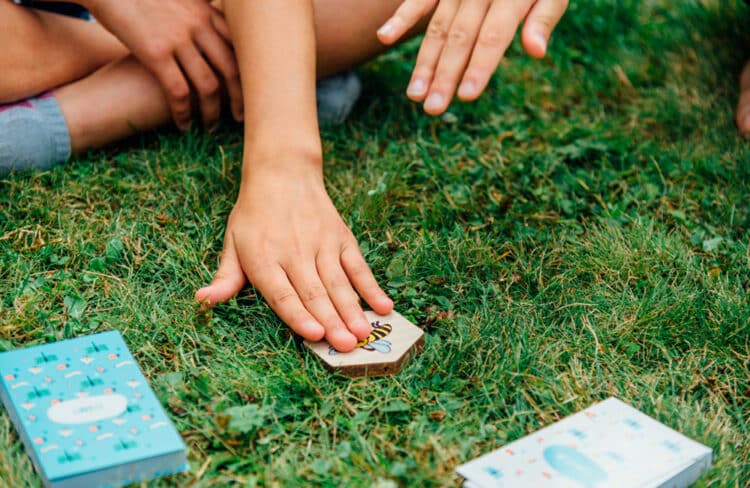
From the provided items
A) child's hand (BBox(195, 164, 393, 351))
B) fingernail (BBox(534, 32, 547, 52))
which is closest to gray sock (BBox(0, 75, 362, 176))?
child's hand (BBox(195, 164, 393, 351))

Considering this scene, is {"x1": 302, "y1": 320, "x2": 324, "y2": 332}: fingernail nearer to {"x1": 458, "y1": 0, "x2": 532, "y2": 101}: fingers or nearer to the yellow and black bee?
the yellow and black bee

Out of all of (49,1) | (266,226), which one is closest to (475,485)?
(266,226)

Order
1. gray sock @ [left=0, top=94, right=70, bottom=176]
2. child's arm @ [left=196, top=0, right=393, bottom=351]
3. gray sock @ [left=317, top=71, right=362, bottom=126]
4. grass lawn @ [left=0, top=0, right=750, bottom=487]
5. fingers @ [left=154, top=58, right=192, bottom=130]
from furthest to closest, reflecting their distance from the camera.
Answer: gray sock @ [left=317, top=71, right=362, bottom=126]
fingers @ [left=154, top=58, right=192, bottom=130]
gray sock @ [left=0, top=94, right=70, bottom=176]
child's arm @ [left=196, top=0, right=393, bottom=351]
grass lawn @ [left=0, top=0, right=750, bottom=487]

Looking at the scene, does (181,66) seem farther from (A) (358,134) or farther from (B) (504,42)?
(B) (504,42)

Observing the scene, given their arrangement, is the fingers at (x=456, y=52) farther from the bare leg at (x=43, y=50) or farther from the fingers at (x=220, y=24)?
the bare leg at (x=43, y=50)

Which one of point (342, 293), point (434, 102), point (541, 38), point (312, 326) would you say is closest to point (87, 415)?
point (312, 326)

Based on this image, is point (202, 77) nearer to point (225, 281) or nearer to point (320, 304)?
point (225, 281)

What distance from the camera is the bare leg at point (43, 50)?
191 cm

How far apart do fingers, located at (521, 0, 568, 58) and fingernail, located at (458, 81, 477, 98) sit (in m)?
0.11

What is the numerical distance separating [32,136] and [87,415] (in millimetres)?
890

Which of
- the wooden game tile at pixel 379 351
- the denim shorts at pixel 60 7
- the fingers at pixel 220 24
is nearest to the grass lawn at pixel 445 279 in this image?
the wooden game tile at pixel 379 351

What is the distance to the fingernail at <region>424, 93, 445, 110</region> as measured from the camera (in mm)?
1429

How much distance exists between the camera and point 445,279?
5.59 ft

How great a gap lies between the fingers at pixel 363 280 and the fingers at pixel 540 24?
516 mm
